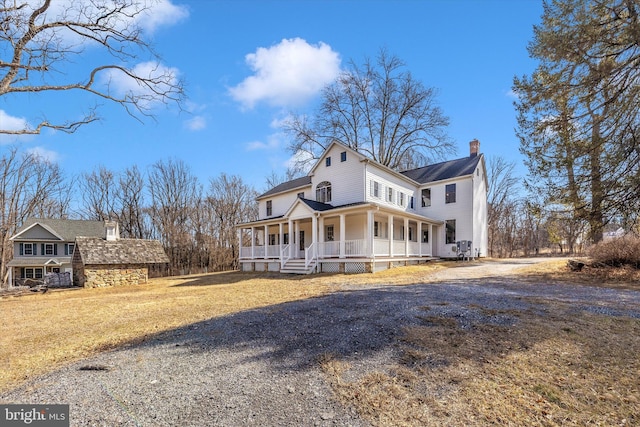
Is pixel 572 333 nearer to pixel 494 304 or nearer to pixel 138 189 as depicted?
pixel 494 304

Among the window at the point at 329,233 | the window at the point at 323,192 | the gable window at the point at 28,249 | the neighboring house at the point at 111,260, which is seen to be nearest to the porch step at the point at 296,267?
the window at the point at 329,233

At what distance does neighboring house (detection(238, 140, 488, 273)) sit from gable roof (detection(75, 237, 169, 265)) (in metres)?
5.92

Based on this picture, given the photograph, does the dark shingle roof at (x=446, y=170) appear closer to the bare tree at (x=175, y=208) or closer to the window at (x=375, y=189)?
the window at (x=375, y=189)

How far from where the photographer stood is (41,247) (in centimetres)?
3003

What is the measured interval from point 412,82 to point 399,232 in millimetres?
16529

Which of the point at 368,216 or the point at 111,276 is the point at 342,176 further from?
the point at 111,276

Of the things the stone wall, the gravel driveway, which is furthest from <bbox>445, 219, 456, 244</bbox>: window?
the stone wall

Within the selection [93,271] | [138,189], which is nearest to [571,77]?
[93,271]

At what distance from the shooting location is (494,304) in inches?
281

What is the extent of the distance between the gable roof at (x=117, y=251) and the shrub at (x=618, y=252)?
22.6 m

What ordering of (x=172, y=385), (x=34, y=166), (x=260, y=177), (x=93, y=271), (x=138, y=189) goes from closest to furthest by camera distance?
(x=172, y=385) → (x=93, y=271) → (x=34, y=166) → (x=138, y=189) → (x=260, y=177)

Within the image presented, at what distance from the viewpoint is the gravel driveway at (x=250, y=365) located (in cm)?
317

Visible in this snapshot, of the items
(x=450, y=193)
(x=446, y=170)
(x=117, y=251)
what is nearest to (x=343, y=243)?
(x=450, y=193)

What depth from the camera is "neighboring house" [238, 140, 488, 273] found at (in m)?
16.9
